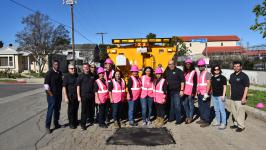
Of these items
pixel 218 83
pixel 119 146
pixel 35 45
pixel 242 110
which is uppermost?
pixel 35 45

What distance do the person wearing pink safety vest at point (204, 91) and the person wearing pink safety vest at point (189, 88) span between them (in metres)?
0.14

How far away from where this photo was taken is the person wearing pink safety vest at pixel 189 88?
9.50 meters

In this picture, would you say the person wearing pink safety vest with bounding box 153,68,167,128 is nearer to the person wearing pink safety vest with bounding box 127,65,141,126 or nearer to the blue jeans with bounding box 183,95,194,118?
the person wearing pink safety vest with bounding box 127,65,141,126

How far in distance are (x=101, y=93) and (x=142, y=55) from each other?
2.48m

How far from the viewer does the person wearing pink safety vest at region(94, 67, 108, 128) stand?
910cm

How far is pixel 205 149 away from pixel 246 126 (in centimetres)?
278

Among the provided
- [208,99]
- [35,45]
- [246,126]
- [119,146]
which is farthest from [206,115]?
[35,45]

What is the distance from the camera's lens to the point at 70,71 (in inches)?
354

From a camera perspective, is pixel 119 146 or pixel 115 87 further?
pixel 115 87

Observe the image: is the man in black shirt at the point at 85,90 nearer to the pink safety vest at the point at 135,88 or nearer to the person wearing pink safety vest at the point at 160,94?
the pink safety vest at the point at 135,88

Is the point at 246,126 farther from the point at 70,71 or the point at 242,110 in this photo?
the point at 70,71

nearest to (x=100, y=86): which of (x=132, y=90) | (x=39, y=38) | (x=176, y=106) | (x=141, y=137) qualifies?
(x=132, y=90)

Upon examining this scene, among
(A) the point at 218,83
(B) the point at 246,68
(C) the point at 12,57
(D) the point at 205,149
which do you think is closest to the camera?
(D) the point at 205,149

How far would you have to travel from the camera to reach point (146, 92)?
9.49 metres
